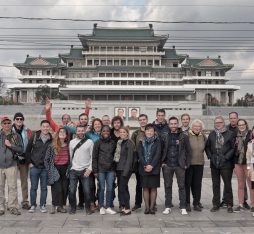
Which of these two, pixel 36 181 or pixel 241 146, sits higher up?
pixel 241 146

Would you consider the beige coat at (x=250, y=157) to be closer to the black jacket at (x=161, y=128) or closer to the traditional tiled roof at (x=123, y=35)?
the black jacket at (x=161, y=128)

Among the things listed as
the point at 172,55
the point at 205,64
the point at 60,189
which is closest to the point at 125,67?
the point at 172,55

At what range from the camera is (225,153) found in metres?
6.92

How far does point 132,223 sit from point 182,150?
1.54 meters

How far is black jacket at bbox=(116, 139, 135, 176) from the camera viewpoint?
6621 millimetres

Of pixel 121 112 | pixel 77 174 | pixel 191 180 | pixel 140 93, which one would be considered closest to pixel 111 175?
pixel 77 174

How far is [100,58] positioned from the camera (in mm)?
57812

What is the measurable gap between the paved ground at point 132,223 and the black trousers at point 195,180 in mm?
287

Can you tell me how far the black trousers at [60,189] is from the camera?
22.1ft

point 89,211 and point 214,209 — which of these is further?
point 214,209

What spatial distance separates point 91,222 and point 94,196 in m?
1.03

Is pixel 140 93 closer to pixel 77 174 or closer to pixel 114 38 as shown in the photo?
pixel 114 38

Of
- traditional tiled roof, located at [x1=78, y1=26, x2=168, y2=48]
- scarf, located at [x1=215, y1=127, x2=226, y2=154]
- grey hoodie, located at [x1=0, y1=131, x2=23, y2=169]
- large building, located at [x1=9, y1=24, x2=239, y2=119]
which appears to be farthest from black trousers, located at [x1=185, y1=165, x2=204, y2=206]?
traditional tiled roof, located at [x1=78, y1=26, x2=168, y2=48]

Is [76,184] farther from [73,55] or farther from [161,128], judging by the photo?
[73,55]
